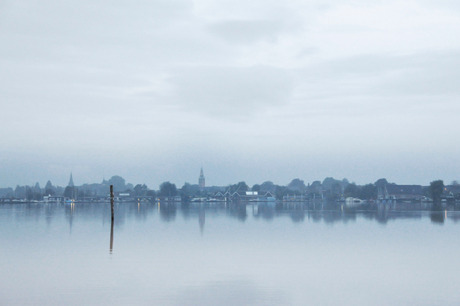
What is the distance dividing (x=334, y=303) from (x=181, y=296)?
653 centimetres

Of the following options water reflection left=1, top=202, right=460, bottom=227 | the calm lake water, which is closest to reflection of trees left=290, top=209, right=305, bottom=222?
water reflection left=1, top=202, right=460, bottom=227

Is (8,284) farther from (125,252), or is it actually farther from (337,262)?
(337,262)

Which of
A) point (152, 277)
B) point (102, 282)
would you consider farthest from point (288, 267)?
point (102, 282)

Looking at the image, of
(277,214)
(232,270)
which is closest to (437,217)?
(277,214)

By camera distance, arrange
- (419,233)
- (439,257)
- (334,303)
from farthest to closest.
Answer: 1. (419,233)
2. (439,257)
3. (334,303)

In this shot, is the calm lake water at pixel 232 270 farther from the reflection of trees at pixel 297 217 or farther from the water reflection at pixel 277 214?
the reflection of trees at pixel 297 217

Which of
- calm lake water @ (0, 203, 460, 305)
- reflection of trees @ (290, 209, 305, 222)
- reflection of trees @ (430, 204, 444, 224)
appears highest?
reflection of trees @ (430, 204, 444, 224)

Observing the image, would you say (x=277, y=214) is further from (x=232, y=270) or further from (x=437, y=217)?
(x=232, y=270)

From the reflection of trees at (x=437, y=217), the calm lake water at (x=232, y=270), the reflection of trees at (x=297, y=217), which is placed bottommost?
the calm lake water at (x=232, y=270)

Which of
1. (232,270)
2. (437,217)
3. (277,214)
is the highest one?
(437,217)

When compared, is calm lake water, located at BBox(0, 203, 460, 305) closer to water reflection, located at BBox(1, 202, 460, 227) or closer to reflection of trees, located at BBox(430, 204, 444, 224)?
water reflection, located at BBox(1, 202, 460, 227)

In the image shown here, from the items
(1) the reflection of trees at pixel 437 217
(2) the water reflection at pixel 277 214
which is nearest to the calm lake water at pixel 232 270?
(2) the water reflection at pixel 277 214

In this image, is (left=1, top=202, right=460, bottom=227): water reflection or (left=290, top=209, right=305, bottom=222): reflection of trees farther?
(left=1, top=202, right=460, bottom=227): water reflection

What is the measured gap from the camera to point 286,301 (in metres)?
22.5
